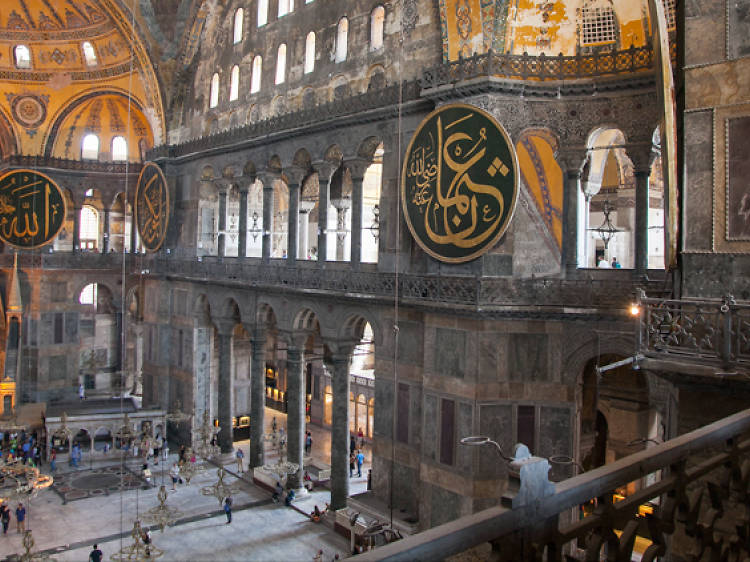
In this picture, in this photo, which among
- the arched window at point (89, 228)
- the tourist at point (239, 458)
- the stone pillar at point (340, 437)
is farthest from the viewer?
the arched window at point (89, 228)

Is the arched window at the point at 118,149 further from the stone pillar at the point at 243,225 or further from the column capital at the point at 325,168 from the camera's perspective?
the column capital at the point at 325,168

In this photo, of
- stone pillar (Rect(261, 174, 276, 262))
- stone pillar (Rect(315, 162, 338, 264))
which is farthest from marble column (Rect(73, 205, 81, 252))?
stone pillar (Rect(315, 162, 338, 264))

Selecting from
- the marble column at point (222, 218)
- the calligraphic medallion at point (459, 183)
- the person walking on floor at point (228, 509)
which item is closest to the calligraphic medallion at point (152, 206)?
the marble column at point (222, 218)

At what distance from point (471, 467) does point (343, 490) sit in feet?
12.9

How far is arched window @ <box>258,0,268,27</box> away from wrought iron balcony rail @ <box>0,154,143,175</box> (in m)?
7.85

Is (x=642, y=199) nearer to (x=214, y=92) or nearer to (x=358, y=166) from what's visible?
(x=358, y=166)

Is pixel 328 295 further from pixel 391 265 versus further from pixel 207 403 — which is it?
pixel 207 403

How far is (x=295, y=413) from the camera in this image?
14477 millimetres

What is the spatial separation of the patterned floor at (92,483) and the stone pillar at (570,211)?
35.9ft

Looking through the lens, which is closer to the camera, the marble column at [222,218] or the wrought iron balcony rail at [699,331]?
the wrought iron balcony rail at [699,331]

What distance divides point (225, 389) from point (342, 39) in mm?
9123

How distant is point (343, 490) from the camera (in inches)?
513

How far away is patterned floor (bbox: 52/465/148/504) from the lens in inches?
613

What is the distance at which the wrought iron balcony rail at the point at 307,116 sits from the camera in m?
11.6
